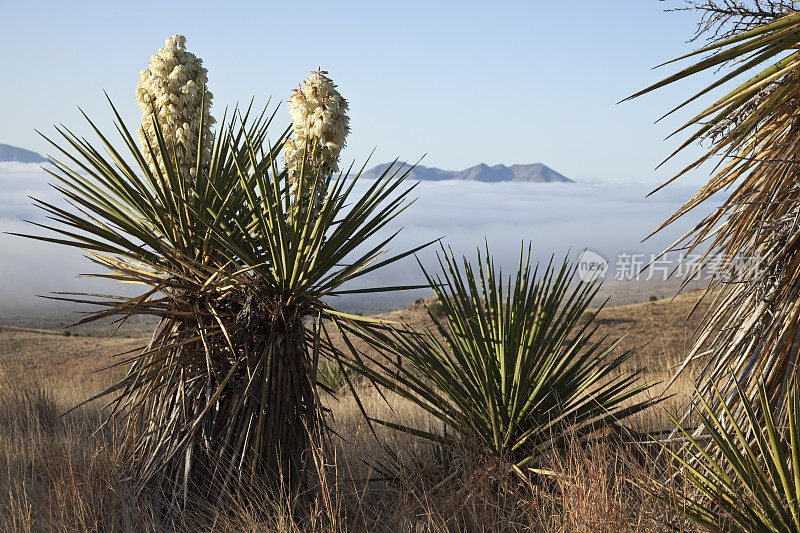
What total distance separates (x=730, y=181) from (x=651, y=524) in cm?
163

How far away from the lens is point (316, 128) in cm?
297

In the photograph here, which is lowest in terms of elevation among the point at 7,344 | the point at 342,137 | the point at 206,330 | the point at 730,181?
the point at 7,344

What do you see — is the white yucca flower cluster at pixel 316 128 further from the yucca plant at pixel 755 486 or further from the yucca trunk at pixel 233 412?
the yucca plant at pixel 755 486

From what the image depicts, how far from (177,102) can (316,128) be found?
92 centimetres

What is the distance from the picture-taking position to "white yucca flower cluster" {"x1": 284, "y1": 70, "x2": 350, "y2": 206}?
297cm

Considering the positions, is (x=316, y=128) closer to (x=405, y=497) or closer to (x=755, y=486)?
(x=405, y=497)

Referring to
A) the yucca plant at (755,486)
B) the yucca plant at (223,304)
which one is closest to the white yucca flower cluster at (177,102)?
the yucca plant at (223,304)

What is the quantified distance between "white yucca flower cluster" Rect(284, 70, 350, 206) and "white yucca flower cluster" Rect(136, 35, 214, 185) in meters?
0.60

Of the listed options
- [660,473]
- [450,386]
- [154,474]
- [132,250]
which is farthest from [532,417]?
[132,250]

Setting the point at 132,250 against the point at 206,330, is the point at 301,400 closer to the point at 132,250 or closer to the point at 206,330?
the point at 206,330

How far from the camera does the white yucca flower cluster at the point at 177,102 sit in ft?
11.0

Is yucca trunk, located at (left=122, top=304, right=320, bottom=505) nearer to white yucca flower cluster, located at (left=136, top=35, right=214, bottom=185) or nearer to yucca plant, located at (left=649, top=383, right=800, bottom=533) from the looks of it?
white yucca flower cluster, located at (left=136, top=35, right=214, bottom=185)

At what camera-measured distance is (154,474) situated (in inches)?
127

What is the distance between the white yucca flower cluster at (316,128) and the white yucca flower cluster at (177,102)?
0.60 m
